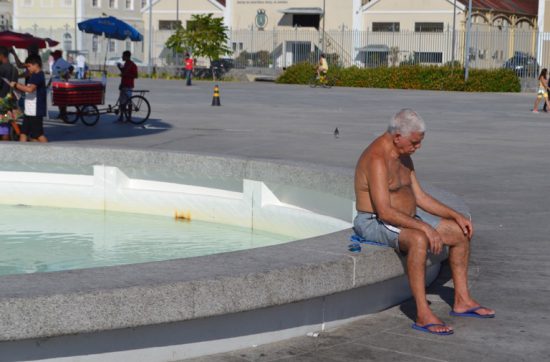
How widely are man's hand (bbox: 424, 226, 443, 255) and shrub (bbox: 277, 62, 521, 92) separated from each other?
4099cm

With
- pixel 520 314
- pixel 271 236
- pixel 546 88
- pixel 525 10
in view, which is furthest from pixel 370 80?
pixel 520 314

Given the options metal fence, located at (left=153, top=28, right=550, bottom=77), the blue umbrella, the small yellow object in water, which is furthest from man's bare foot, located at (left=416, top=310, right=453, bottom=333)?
metal fence, located at (left=153, top=28, right=550, bottom=77)

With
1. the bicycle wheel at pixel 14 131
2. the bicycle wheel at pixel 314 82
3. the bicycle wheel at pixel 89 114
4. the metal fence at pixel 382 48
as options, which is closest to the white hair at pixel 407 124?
the bicycle wheel at pixel 14 131

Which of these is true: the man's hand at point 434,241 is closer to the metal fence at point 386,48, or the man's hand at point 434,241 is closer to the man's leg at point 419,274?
the man's leg at point 419,274

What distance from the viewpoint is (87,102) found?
21578 millimetres

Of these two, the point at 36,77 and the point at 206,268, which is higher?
the point at 36,77

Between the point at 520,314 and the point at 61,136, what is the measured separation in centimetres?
1427

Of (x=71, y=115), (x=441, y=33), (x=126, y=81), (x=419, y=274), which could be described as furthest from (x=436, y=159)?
(x=441, y=33)

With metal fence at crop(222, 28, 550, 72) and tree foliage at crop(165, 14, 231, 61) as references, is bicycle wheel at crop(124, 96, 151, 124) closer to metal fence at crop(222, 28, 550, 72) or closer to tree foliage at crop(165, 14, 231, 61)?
metal fence at crop(222, 28, 550, 72)

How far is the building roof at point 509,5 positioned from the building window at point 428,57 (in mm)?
5629

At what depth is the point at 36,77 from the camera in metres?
15.0

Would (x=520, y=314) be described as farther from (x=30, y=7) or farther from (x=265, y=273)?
(x=30, y=7)

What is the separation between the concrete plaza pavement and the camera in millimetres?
6012

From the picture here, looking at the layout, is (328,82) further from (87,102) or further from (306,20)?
(87,102)
